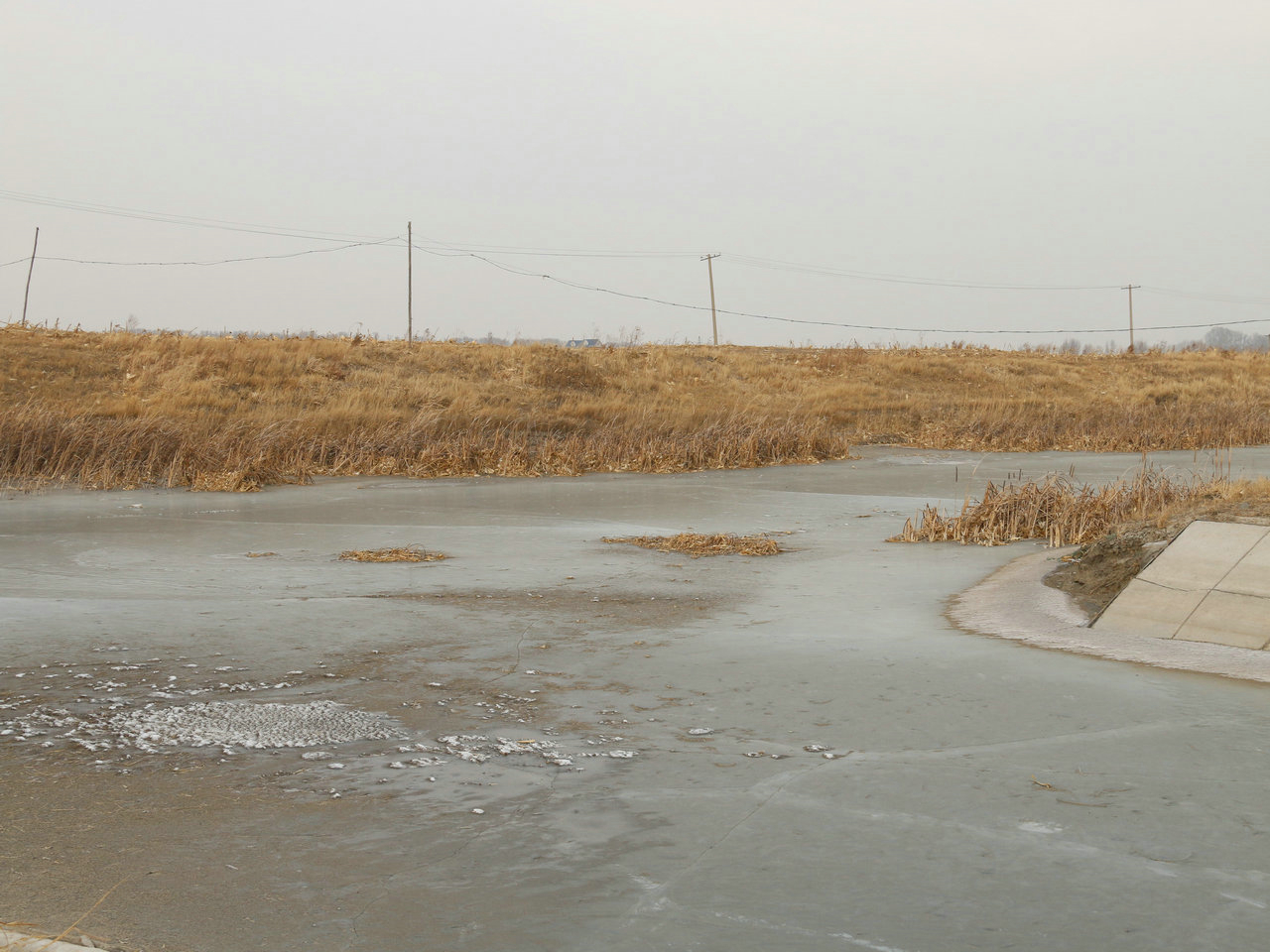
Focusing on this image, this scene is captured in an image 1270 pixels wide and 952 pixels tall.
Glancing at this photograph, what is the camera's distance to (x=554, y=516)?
1490 cm

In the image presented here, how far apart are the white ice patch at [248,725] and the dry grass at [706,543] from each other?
6107 millimetres

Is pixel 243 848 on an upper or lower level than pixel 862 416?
lower

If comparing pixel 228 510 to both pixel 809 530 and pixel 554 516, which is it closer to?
pixel 554 516

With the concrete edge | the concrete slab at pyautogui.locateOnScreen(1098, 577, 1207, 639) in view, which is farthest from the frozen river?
the concrete slab at pyautogui.locateOnScreen(1098, 577, 1207, 639)

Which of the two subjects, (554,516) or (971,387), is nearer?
(554,516)

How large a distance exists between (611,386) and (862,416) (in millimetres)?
8205

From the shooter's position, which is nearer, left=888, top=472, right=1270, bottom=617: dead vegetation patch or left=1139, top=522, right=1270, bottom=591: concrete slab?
left=1139, top=522, right=1270, bottom=591: concrete slab

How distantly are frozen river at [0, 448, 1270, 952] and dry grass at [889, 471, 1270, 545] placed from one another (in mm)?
2796

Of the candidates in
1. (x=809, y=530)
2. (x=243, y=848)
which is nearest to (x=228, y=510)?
(x=809, y=530)

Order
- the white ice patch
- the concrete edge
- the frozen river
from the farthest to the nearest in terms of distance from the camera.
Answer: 1. the concrete edge
2. the white ice patch
3. the frozen river

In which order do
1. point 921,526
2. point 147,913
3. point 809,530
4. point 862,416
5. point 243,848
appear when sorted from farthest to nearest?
point 862,416 < point 809,530 < point 921,526 < point 243,848 < point 147,913

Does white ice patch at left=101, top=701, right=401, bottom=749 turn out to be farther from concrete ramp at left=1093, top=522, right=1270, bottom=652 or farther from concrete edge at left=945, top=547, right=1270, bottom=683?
concrete ramp at left=1093, top=522, right=1270, bottom=652

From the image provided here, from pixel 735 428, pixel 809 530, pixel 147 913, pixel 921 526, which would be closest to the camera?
pixel 147 913

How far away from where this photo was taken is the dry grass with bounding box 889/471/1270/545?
11.7 m
